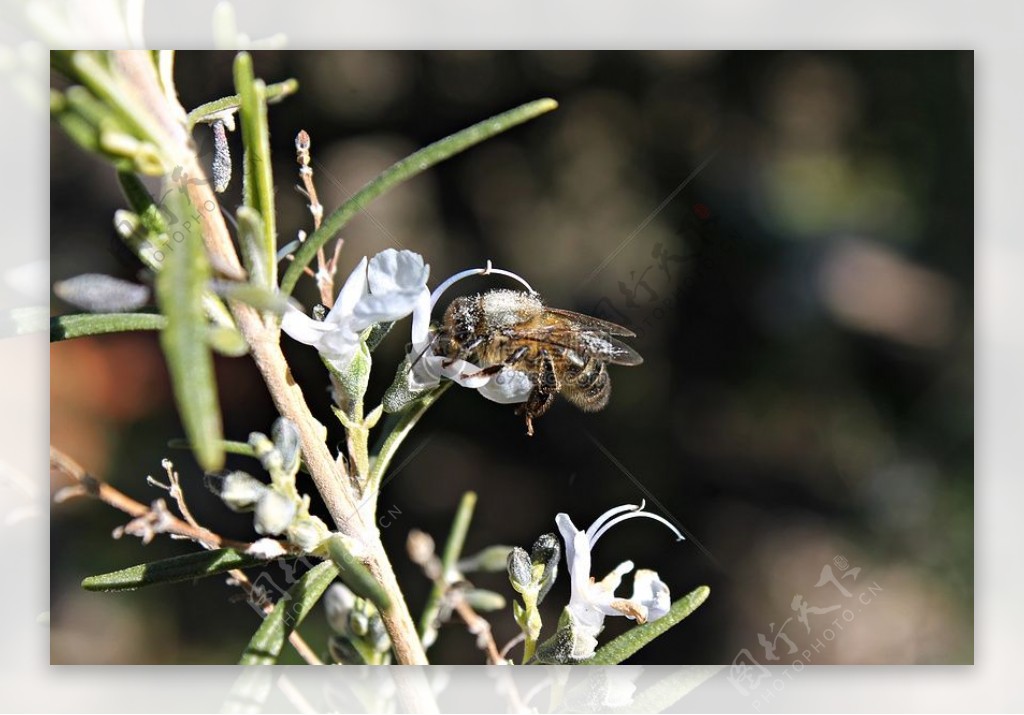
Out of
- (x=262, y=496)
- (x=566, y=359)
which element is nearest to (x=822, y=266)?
(x=566, y=359)

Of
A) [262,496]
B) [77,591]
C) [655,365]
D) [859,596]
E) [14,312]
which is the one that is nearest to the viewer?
[262,496]

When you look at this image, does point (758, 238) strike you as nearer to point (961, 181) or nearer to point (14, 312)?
point (961, 181)

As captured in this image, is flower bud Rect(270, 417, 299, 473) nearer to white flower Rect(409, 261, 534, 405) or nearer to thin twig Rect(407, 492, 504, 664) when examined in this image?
white flower Rect(409, 261, 534, 405)

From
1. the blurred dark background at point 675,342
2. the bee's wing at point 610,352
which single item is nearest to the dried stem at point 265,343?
the bee's wing at point 610,352

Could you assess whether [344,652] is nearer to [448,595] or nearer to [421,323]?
[448,595]

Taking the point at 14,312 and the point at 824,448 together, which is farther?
the point at 824,448

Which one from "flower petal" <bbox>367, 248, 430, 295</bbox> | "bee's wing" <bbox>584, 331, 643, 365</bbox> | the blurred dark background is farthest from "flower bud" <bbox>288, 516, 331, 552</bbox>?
Result: the blurred dark background

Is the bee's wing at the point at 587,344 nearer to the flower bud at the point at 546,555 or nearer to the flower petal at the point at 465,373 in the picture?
the flower petal at the point at 465,373
